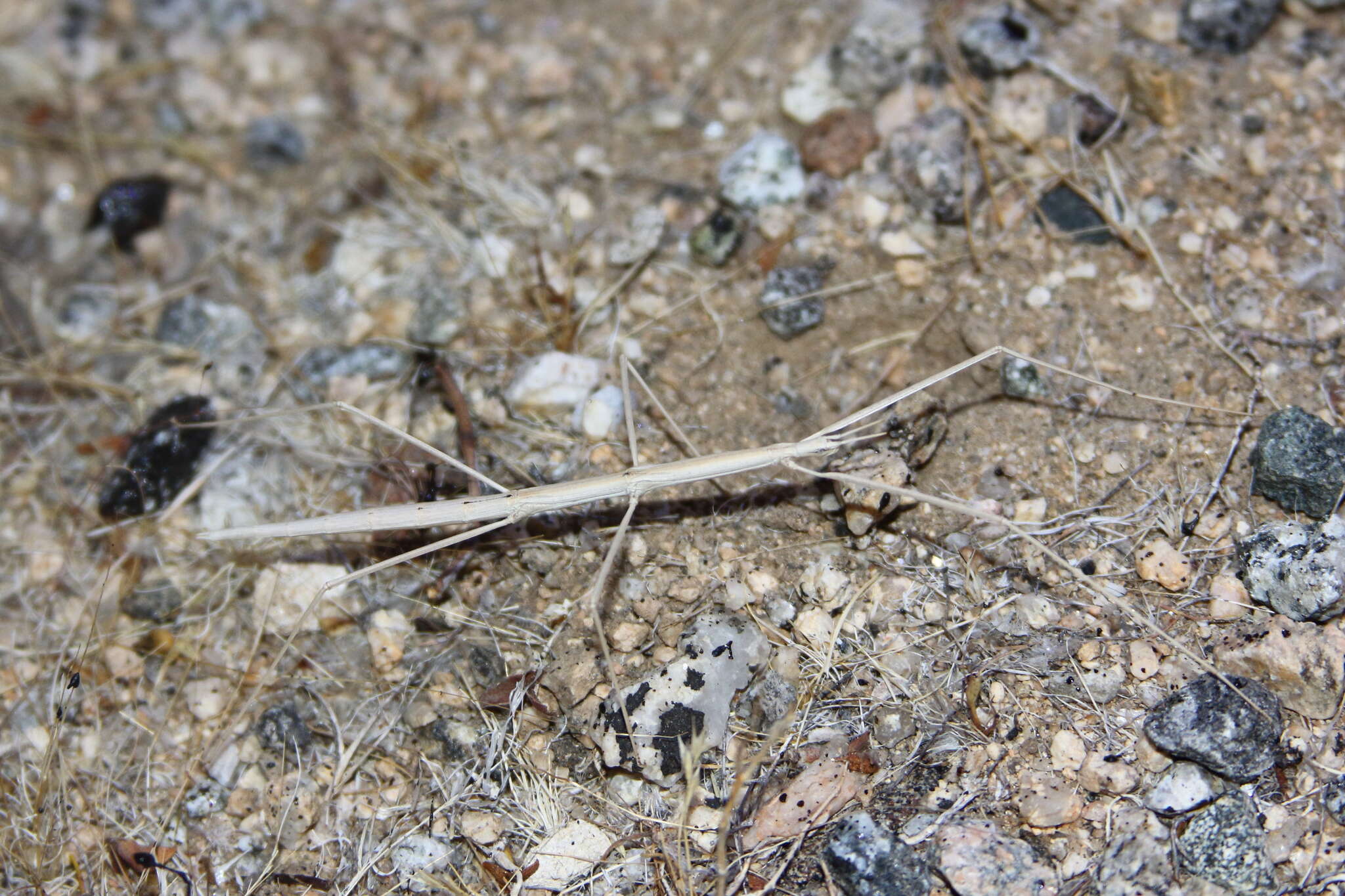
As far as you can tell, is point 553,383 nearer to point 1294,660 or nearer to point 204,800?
point 204,800

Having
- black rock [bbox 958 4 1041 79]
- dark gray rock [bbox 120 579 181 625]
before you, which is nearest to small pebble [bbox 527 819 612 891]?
dark gray rock [bbox 120 579 181 625]

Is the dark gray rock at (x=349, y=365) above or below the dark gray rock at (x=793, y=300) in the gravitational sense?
below

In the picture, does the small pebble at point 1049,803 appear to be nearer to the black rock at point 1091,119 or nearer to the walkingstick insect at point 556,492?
the walkingstick insect at point 556,492

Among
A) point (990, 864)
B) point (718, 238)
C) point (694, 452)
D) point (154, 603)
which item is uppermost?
point (718, 238)

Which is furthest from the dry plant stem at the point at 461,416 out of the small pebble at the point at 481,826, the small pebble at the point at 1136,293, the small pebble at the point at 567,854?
the small pebble at the point at 1136,293

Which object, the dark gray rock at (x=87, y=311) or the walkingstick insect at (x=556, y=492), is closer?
the walkingstick insect at (x=556, y=492)

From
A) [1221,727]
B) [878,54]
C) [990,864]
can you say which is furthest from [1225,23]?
[990,864]

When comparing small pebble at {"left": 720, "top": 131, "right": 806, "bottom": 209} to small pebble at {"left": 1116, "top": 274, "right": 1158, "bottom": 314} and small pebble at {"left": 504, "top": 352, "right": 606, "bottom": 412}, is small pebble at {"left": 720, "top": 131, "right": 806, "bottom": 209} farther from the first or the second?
small pebble at {"left": 1116, "top": 274, "right": 1158, "bottom": 314}
